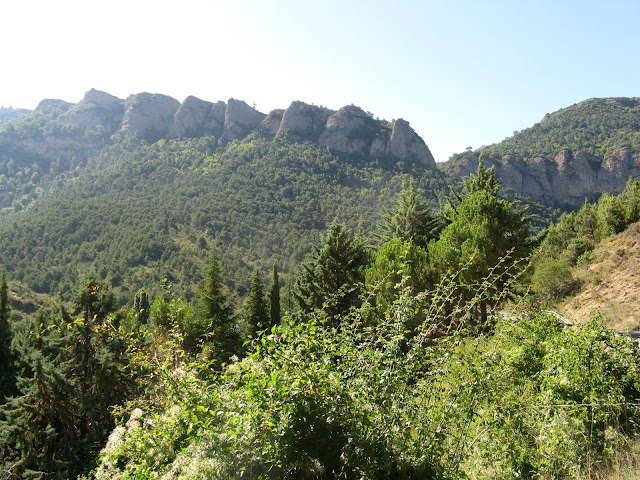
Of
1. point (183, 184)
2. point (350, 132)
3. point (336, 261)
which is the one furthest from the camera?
point (350, 132)

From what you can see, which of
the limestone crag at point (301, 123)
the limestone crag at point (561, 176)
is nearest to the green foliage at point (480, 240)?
the limestone crag at point (561, 176)

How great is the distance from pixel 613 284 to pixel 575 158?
4827 inches

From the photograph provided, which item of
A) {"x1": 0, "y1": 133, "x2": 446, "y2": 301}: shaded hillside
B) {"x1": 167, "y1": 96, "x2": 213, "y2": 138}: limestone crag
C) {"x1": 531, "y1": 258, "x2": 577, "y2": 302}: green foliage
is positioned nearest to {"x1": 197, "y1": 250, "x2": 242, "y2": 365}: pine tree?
{"x1": 531, "y1": 258, "x2": 577, "y2": 302}: green foliage

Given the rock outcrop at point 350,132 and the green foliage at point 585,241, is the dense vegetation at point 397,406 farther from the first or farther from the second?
the rock outcrop at point 350,132

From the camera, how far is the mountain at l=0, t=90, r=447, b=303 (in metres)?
85.3

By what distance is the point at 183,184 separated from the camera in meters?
116

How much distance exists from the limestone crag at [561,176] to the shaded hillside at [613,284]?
104m

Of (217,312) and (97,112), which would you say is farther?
(97,112)

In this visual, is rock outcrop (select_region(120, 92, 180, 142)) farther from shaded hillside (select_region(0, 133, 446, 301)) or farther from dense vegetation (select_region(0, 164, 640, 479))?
dense vegetation (select_region(0, 164, 640, 479))

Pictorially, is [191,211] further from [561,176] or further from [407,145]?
[561,176]

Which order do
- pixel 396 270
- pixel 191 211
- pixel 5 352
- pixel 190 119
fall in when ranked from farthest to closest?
1. pixel 190 119
2. pixel 191 211
3. pixel 5 352
4. pixel 396 270

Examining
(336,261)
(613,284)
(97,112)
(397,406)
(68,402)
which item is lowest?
(68,402)

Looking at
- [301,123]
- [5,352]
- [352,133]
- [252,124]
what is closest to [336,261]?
[5,352]

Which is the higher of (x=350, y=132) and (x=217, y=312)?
(x=350, y=132)
